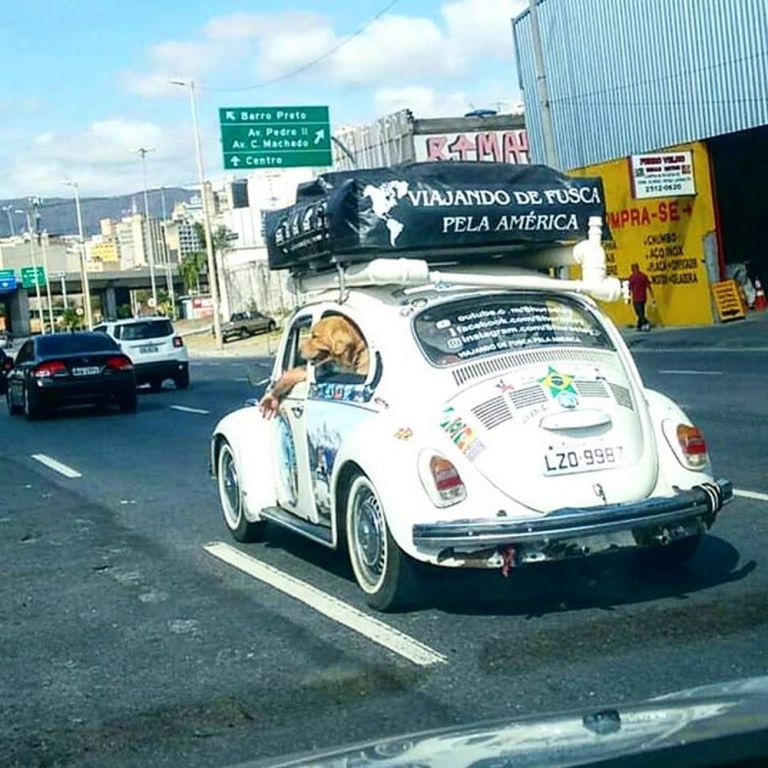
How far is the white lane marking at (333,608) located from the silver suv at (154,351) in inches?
832

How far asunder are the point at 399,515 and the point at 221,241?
96540 mm

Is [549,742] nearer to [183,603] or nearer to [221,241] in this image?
[183,603]

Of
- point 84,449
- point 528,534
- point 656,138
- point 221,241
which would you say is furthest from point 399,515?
point 221,241

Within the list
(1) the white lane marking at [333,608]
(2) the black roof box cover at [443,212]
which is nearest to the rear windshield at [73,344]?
(1) the white lane marking at [333,608]

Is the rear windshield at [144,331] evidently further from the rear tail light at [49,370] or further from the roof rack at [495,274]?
the roof rack at [495,274]

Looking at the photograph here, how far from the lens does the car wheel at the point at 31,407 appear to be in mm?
24000

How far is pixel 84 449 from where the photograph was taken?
1830 centimetres

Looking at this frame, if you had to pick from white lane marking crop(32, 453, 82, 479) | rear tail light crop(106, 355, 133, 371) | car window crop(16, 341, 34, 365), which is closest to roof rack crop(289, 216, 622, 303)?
white lane marking crop(32, 453, 82, 479)

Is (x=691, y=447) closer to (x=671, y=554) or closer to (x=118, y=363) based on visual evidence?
(x=671, y=554)

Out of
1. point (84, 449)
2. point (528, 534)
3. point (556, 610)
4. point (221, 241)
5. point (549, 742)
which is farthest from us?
point (221, 241)

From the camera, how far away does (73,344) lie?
24.7 meters

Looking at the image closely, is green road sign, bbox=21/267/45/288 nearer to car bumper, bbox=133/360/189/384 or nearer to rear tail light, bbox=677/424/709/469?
car bumper, bbox=133/360/189/384

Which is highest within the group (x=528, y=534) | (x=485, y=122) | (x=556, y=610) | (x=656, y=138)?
(x=485, y=122)

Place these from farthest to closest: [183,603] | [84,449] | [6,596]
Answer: [84,449]
[6,596]
[183,603]
